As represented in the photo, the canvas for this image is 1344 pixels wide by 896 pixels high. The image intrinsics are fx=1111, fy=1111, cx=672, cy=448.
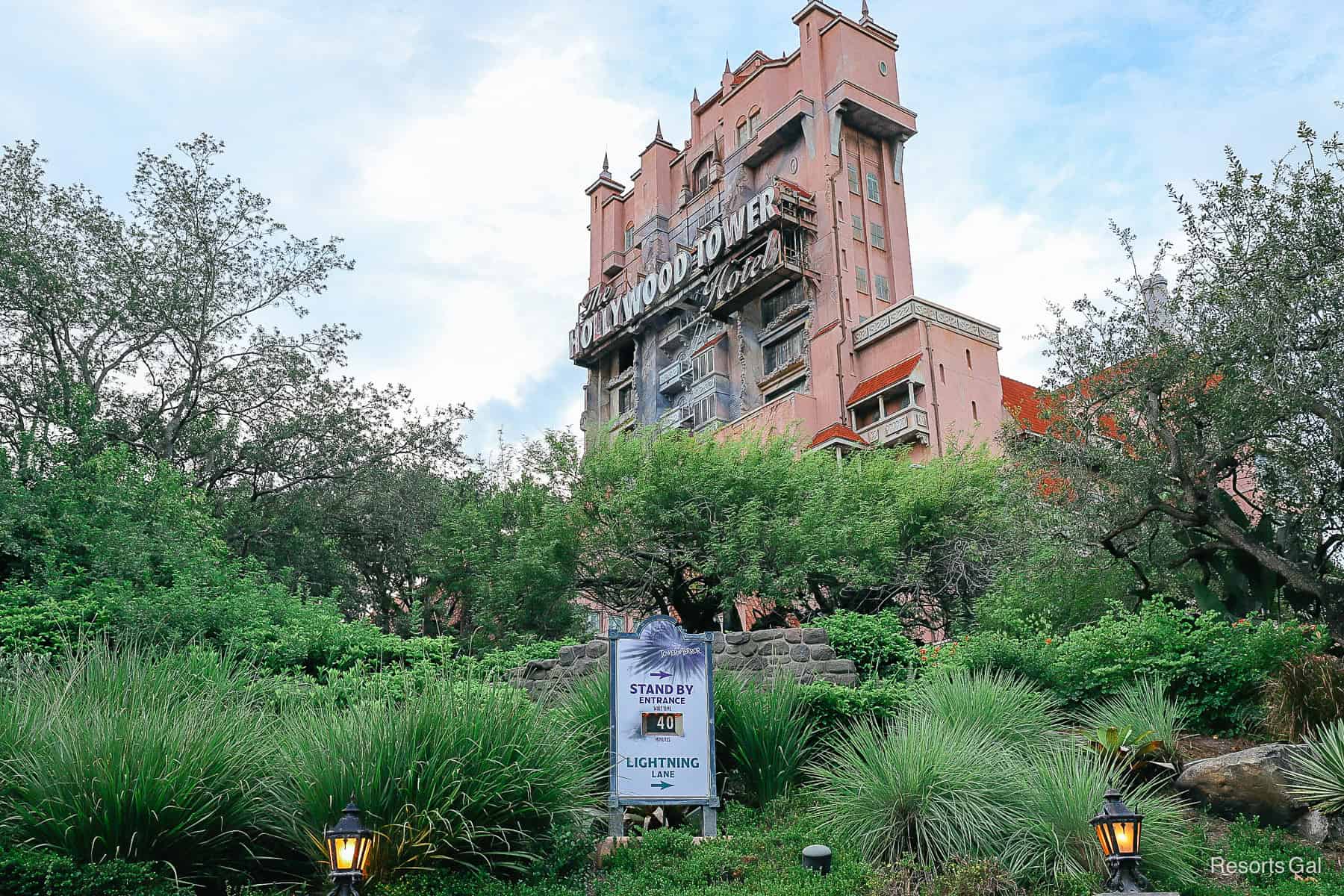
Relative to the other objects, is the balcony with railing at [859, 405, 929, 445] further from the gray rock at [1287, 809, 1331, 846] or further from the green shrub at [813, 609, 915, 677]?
the gray rock at [1287, 809, 1331, 846]

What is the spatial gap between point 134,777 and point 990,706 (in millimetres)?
7643

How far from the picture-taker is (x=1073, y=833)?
8609mm

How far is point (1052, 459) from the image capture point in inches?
688

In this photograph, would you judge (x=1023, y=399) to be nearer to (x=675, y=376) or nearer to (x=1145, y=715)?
(x=675, y=376)

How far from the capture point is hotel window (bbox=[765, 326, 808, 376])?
36.6 meters

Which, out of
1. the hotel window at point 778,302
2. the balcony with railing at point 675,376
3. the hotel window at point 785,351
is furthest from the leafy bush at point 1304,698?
the balcony with railing at point 675,376

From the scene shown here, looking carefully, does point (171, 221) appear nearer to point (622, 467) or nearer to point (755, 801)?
point (622, 467)

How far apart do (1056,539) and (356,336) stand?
17438 mm

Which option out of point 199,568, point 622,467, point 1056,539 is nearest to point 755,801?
point 1056,539

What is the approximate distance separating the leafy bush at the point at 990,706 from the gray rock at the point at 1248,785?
4.48 feet

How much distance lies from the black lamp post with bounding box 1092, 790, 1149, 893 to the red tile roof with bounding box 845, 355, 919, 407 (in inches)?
951

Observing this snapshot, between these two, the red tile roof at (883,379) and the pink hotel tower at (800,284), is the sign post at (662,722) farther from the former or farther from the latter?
the red tile roof at (883,379)

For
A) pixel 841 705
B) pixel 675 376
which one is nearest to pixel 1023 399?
pixel 675 376

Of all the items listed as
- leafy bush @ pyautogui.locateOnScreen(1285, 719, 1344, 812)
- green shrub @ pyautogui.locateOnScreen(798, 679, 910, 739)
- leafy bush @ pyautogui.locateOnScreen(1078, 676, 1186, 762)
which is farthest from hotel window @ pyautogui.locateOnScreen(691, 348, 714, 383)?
leafy bush @ pyautogui.locateOnScreen(1285, 719, 1344, 812)
